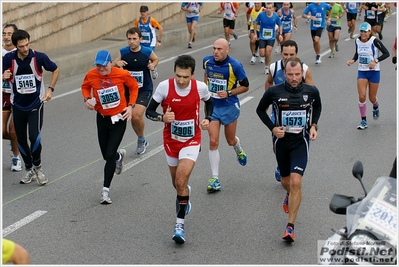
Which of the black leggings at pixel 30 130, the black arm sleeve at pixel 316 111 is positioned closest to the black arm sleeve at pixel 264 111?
the black arm sleeve at pixel 316 111

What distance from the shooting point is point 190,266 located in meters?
7.08

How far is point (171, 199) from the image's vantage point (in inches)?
358

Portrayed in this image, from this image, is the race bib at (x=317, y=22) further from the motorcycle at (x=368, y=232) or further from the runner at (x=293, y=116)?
the motorcycle at (x=368, y=232)

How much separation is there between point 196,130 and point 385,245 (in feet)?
11.4

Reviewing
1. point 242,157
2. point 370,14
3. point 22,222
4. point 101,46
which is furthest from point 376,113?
point 370,14

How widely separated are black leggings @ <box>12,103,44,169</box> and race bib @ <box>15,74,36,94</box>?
0.25 m

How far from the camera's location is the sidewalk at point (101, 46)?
18.2 m

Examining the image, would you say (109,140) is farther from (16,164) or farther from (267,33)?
(267,33)

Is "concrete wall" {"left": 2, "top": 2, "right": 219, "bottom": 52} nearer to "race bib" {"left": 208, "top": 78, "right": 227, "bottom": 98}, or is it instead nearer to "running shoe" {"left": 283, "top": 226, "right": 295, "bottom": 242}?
"race bib" {"left": 208, "top": 78, "right": 227, "bottom": 98}

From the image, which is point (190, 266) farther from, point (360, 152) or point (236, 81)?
point (360, 152)

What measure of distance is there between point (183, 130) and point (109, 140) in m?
1.51

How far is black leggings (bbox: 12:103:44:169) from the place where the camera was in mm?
9688

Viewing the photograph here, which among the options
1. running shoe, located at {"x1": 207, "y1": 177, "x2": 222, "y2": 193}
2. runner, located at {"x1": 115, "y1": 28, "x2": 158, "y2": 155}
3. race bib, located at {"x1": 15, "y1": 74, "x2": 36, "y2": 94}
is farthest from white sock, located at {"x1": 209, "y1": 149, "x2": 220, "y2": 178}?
race bib, located at {"x1": 15, "y1": 74, "x2": 36, "y2": 94}

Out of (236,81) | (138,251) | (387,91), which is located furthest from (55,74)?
(387,91)
